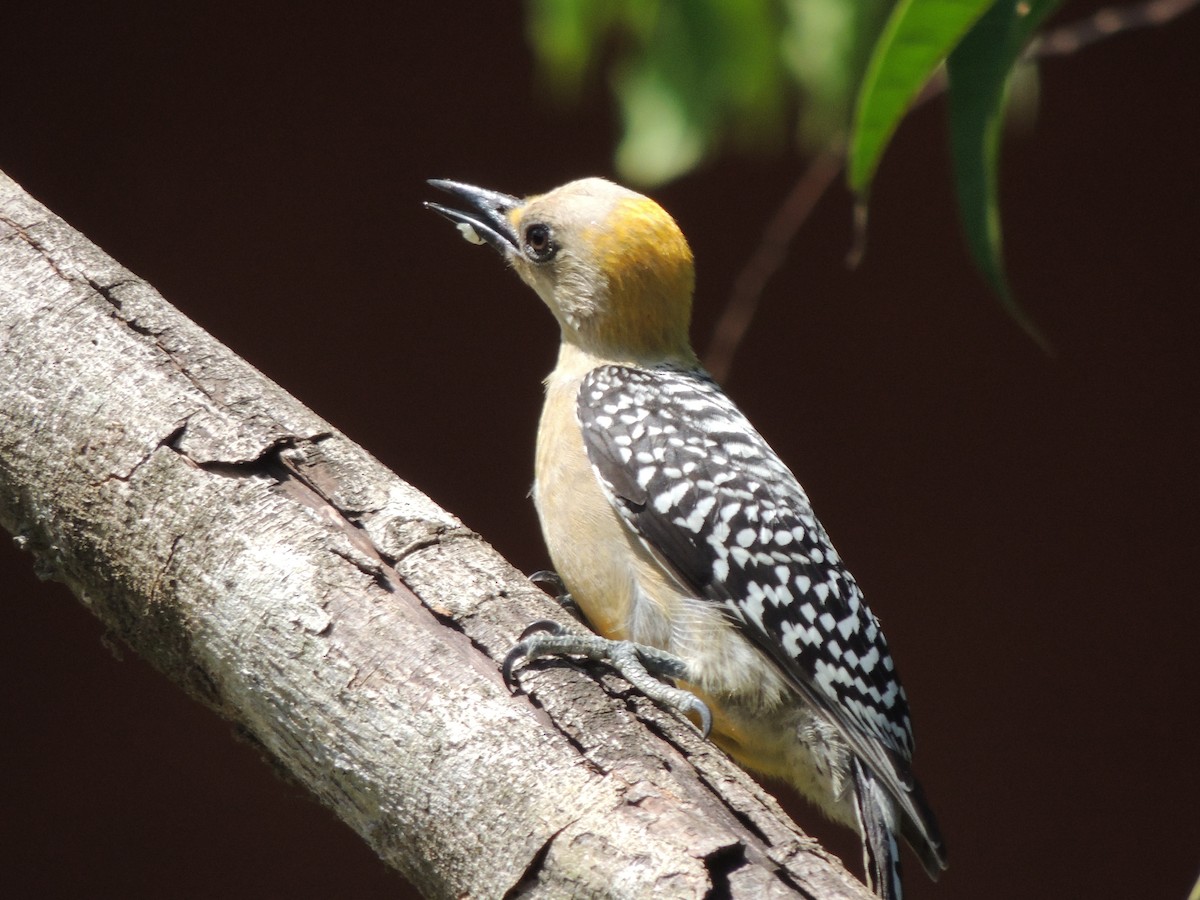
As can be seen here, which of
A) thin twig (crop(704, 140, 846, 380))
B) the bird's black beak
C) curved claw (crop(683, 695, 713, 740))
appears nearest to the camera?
curved claw (crop(683, 695, 713, 740))

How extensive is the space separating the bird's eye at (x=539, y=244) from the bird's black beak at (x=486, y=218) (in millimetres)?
68

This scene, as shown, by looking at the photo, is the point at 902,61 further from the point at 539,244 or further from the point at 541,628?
the point at 539,244

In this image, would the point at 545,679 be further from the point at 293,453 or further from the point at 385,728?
the point at 293,453

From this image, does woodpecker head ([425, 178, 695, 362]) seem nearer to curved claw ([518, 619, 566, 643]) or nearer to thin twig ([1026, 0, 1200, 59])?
thin twig ([1026, 0, 1200, 59])

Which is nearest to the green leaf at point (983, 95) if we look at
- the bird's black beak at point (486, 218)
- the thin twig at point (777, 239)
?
the bird's black beak at point (486, 218)

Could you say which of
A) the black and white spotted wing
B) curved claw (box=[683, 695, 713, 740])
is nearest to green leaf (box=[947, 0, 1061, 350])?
curved claw (box=[683, 695, 713, 740])

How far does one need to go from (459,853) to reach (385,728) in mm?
223

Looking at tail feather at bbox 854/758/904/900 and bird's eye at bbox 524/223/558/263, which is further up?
bird's eye at bbox 524/223/558/263

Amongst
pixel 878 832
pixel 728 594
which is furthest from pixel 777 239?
pixel 878 832

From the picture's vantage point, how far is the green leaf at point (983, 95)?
1714mm

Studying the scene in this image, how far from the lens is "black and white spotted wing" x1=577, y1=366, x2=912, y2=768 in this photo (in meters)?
3.16

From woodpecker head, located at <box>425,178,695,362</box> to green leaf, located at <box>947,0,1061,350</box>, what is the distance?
6.87 ft

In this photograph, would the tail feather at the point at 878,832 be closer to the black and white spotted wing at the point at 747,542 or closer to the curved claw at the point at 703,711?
the black and white spotted wing at the point at 747,542

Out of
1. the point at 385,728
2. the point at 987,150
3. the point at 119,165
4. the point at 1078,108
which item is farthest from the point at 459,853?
the point at 1078,108
